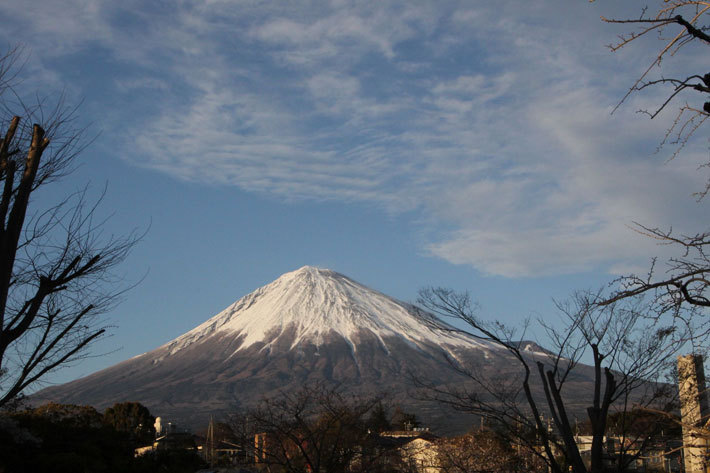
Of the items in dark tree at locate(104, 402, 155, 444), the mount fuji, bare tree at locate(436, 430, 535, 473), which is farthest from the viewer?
the mount fuji

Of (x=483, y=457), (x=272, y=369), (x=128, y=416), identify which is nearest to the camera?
(x=483, y=457)

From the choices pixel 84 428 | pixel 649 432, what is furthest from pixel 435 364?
pixel 649 432

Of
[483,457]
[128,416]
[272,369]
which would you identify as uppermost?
[272,369]

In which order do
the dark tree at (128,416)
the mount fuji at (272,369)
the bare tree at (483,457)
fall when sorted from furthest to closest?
the mount fuji at (272,369) < the dark tree at (128,416) < the bare tree at (483,457)

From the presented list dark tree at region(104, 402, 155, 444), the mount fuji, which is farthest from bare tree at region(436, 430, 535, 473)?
the mount fuji

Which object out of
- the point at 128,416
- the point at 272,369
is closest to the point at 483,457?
the point at 128,416

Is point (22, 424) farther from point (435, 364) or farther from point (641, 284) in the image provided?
point (435, 364)

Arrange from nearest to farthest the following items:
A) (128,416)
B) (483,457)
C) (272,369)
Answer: (483,457) → (128,416) → (272,369)

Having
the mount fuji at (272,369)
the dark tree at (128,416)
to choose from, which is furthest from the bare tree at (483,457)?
the mount fuji at (272,369)

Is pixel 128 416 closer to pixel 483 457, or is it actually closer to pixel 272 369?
pixel 483 457

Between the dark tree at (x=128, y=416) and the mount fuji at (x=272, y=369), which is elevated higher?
the mount fuji at (x=272, y=369)

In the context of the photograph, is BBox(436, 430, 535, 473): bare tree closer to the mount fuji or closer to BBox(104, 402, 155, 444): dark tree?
BBox(104, 402, 155, 444): dark tree

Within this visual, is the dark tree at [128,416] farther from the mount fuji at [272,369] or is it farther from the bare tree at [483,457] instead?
the mount fuji at [272,369]
